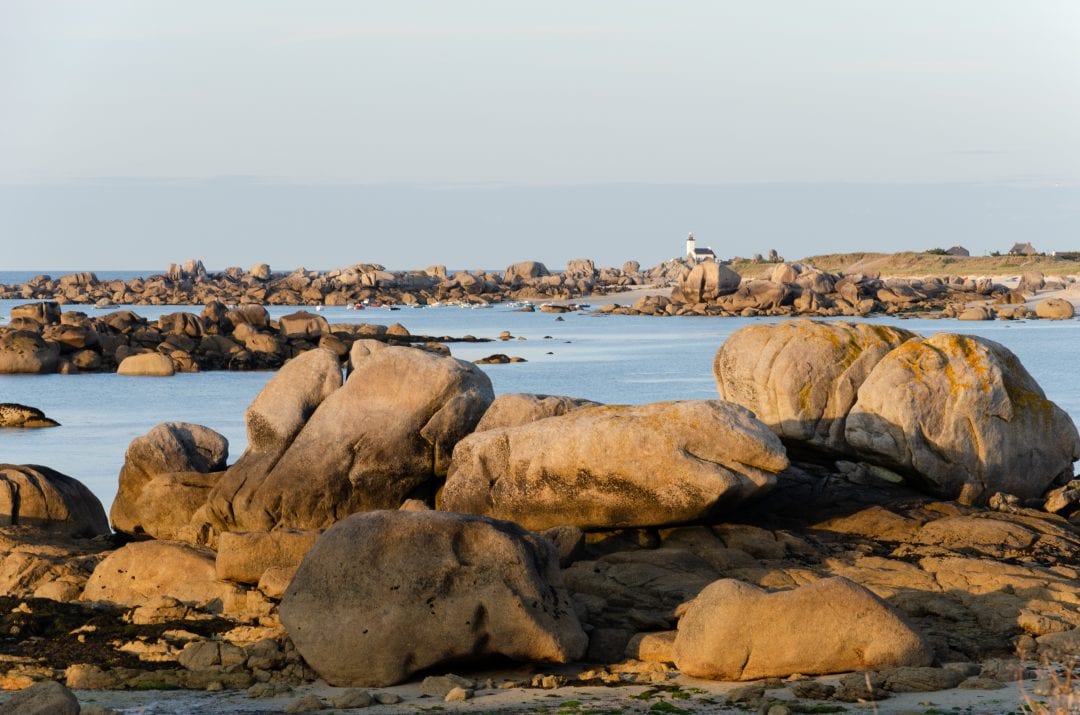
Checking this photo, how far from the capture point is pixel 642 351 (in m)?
63.2

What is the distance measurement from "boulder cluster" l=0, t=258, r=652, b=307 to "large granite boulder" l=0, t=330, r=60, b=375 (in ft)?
190

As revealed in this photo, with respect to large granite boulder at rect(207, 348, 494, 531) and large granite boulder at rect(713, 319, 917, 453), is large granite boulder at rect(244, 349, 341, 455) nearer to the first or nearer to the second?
large granite boulder at rect(207, 348, 494, 531)

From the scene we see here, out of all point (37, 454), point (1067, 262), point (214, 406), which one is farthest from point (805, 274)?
point (37, 454)

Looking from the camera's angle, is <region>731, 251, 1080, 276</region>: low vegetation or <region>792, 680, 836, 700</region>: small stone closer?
<region>792, 680, 836, 700</region>: small stone

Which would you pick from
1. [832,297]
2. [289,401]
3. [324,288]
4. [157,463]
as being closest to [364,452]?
[289,401]

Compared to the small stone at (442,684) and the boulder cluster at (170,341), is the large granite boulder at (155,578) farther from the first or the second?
the boulder cluster at (170,341)

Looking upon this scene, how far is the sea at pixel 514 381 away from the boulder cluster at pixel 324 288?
102 feet

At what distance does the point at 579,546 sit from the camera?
15492 millimetres

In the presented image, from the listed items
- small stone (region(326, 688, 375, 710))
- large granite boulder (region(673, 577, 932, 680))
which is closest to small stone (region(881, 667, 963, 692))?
large granite boulder (region(673, 577, 932, 680))

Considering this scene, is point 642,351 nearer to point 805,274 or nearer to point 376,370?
point 805,274

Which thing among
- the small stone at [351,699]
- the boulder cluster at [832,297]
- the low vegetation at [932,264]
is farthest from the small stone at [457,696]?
the low vegetation at [932,264]

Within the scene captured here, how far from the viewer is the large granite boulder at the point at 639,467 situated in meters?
15.9

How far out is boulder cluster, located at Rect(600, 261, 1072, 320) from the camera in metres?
86.7

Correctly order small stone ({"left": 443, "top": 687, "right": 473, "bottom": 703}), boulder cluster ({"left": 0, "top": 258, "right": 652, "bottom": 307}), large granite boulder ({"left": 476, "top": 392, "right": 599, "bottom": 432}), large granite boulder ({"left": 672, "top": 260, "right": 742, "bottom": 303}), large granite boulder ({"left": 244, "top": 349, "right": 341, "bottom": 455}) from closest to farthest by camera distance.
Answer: small stone ({"left": 443, "top": 687, "right": 473, "bottom": 703})
large granite boulder ({"left": 476, "top": 392, "right": 599, "bottom": 432})
large granite boulder ({"left": 244, "top": 349, "right": 341, "bottom": 455})
large granite boulder ({"left": 672, "top": 260, "right": 742, "bottom": 303})
boulder cluster ({"left": 0, "top": 258, "right": 652, "bottom": 307})
